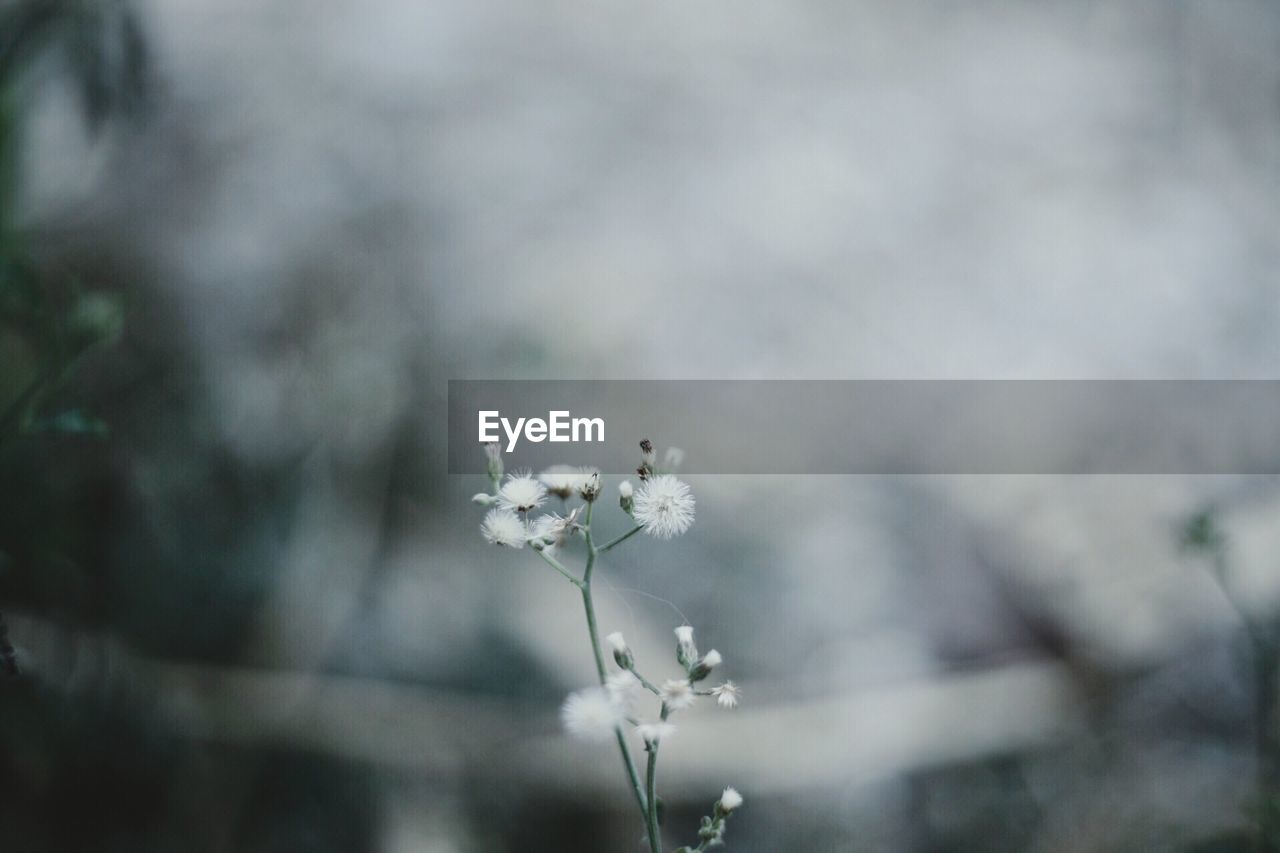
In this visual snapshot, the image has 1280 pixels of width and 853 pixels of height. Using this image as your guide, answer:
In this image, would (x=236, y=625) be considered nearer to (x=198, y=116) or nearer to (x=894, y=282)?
(x=198, y=116)

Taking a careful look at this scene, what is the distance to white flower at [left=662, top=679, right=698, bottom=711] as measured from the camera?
0.46 m

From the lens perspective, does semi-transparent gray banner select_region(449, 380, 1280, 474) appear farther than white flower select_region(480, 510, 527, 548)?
Yes

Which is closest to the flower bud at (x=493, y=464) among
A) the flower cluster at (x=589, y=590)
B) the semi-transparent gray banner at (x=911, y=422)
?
the flower cluster at (x=589, y=590)

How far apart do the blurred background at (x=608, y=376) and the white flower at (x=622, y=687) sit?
2.13ft

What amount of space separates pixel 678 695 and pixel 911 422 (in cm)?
91

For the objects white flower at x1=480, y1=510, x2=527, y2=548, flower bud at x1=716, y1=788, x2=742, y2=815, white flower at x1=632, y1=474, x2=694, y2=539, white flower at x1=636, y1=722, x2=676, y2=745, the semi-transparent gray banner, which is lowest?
flower bud at x1=716, y1=788, x2=742, y2=815

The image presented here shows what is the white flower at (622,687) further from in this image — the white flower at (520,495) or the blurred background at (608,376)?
the blurred background at (608,376)

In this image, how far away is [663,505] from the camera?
54 centimetres

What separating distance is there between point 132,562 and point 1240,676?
1.52m

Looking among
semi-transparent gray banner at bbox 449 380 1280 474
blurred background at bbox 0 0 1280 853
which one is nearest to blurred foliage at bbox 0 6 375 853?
blurred background at bbox 0 0 1280 853

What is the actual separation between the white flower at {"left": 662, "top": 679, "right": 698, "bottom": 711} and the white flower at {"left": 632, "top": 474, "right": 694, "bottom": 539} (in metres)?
0.10

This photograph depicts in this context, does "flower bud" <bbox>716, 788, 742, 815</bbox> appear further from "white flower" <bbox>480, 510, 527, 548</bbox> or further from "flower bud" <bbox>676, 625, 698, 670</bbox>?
"white flower" <bbox>480, 510, 527, 548</bbox>

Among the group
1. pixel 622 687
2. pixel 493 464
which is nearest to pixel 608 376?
pixel 493 464

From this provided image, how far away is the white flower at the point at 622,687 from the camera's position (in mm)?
451
